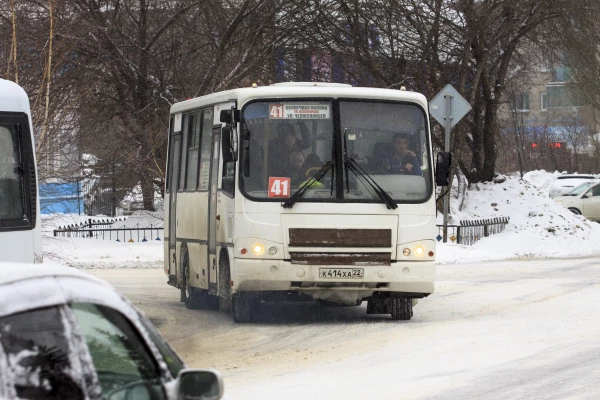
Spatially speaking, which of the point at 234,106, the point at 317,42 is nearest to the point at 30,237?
the point at 234,106

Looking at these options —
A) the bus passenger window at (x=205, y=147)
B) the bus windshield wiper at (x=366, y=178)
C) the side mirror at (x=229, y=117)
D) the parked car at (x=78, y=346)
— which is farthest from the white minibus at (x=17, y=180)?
the parked car at (x=78, y=346)

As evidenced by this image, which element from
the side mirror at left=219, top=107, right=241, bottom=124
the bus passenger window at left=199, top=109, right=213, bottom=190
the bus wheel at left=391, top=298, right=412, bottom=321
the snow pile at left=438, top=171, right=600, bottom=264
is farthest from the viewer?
the snow pile at left=438, top=171, right=600, bottom=264

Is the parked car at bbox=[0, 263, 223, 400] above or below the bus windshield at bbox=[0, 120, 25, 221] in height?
below

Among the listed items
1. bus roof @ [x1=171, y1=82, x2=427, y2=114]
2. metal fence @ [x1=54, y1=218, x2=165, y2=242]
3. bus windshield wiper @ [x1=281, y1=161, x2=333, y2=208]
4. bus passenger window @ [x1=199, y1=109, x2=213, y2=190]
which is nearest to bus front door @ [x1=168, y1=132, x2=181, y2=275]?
bus passenger window @ [x1=199, y1=109, x2=213, y2=190]

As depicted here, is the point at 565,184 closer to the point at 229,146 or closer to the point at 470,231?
the point at 470,231

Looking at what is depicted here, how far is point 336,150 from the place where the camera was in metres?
14.1

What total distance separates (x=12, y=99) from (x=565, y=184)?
3933 cm

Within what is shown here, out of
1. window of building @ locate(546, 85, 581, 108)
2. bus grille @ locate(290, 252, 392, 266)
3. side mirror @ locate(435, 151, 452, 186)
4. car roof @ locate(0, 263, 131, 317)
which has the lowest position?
bus grille @ locate(290, 252, 392, 266)

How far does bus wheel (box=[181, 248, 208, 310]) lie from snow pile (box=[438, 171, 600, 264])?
986 cm

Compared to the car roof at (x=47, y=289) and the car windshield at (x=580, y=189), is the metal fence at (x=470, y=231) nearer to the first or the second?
Result: the car windshield at (x=580, y=189)

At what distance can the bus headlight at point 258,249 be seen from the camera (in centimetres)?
1369

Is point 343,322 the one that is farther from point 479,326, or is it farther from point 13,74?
point 13,74

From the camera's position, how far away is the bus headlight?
13.7 m

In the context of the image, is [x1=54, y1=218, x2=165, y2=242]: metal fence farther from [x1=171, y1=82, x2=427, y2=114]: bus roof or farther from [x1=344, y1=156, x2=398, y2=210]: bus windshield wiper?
[x1=344, y1=156, x2=398, y2=210]: bus windshield wiper
